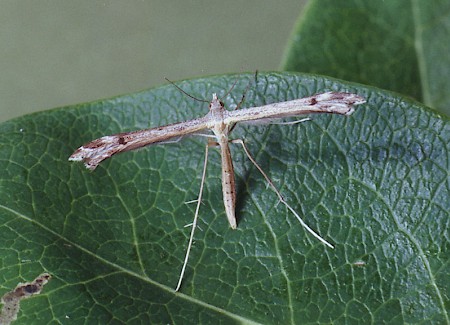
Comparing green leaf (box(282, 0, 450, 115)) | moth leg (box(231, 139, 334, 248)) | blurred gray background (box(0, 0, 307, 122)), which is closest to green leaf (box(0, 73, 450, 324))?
moth leg (box(231, 139, 334, 248))

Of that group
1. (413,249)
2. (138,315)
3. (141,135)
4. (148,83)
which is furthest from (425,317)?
(148,83)

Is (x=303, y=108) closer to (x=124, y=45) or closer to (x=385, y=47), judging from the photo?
(x=385, y=47)

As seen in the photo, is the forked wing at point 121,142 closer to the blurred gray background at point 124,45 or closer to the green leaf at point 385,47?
the green leaf at point 385,47

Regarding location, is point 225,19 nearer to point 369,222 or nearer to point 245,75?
point 245,75

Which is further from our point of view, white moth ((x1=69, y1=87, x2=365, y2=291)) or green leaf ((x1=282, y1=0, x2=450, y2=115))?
green leaf ((x1=282, y1=0, x2=450, y2=115))

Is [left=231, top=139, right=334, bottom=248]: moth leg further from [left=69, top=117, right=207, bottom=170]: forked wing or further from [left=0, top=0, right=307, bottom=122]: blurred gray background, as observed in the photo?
[left=0, top=0, right=307, bottom=122]: blurred gray background

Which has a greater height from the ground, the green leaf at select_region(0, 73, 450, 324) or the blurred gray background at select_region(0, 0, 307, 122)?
the blurred gray background at select_region(0, 0, 307, 122)
